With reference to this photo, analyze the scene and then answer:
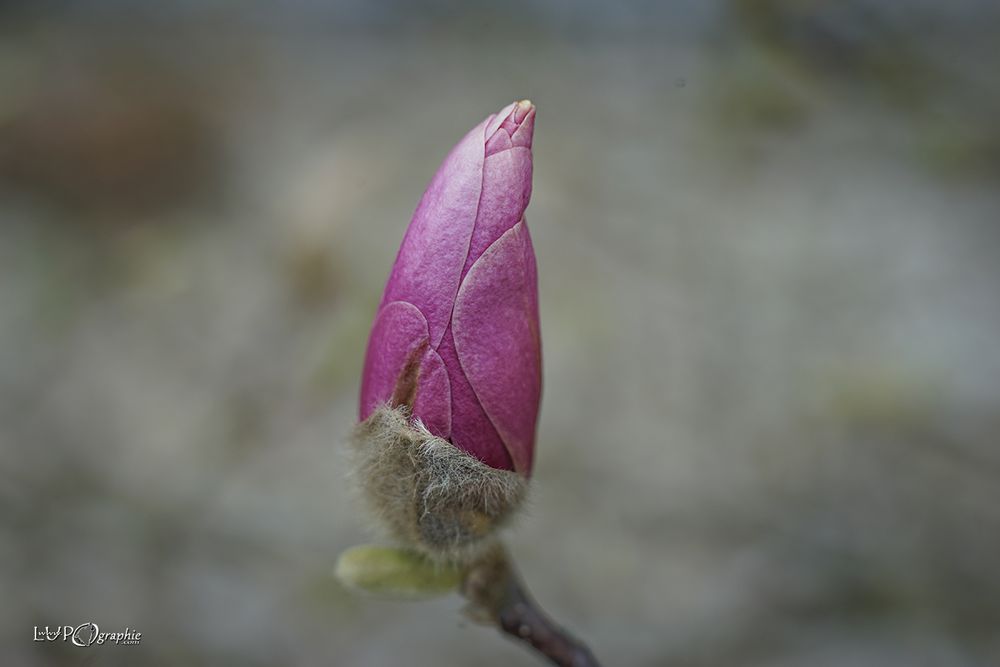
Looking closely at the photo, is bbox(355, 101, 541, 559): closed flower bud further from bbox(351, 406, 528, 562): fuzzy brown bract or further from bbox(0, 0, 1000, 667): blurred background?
bbox(0, 0, 1000, 667): blurred background

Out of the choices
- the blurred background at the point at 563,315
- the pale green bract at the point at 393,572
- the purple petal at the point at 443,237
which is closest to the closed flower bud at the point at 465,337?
the purple petal at the point at 443,237

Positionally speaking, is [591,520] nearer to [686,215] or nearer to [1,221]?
[686,215]

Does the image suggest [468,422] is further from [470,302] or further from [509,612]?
[509,612]

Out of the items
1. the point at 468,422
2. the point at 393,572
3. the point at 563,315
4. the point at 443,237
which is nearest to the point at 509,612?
the point at 393,572

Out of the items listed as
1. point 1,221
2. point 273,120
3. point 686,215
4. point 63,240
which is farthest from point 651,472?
point 1,221

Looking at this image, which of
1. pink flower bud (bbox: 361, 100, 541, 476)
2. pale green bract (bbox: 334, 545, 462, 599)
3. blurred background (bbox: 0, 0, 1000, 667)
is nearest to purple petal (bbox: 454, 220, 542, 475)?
pink flower bud (bbox: 361, 100, 541, 476)

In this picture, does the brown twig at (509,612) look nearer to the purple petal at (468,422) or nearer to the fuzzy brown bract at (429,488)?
the fuzzy brown bract at (429,488)
